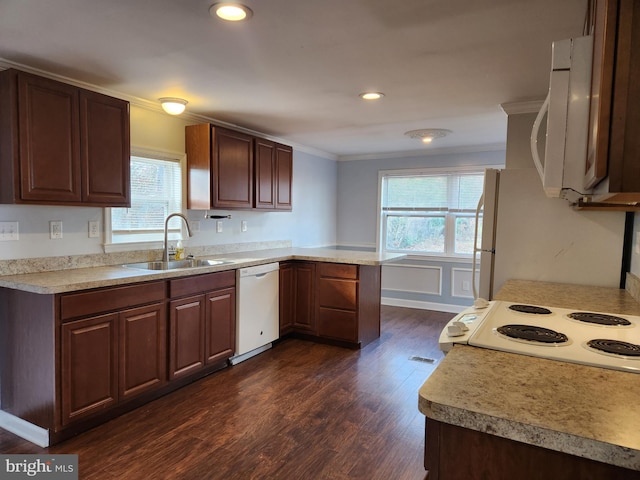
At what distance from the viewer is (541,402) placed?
869mm

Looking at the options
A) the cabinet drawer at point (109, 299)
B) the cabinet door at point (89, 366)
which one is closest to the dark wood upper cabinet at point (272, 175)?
the cabinet drawer at point (109, 299)

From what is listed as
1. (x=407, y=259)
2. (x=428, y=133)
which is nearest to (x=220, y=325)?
(x=428, y=133)

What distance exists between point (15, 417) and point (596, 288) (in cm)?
342

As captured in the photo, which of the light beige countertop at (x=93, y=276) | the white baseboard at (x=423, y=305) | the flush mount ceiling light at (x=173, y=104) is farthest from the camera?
the white baseboard at (x=423, y=305)

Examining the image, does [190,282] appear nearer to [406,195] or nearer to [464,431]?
[464,431]

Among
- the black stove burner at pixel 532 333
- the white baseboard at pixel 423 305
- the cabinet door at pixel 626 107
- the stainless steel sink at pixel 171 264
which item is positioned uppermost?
the cabinet door at pixel 626 107

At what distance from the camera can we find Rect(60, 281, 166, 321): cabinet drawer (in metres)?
2.21

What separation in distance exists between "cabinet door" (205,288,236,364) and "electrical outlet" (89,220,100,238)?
35.3 inches

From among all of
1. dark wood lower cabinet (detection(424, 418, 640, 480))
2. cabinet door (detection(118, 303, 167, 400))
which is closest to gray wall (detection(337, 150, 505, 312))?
cabinet door (detection(118, 303, 167, 400))

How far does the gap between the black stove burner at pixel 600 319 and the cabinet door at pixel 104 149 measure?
2.67 m

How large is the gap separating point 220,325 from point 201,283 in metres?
0.41

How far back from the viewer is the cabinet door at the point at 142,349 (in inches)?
99.1

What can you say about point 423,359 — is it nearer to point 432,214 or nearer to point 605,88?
point 432,214

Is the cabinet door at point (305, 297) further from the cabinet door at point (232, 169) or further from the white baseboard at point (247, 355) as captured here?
the cabinet door at point (232, 169)
